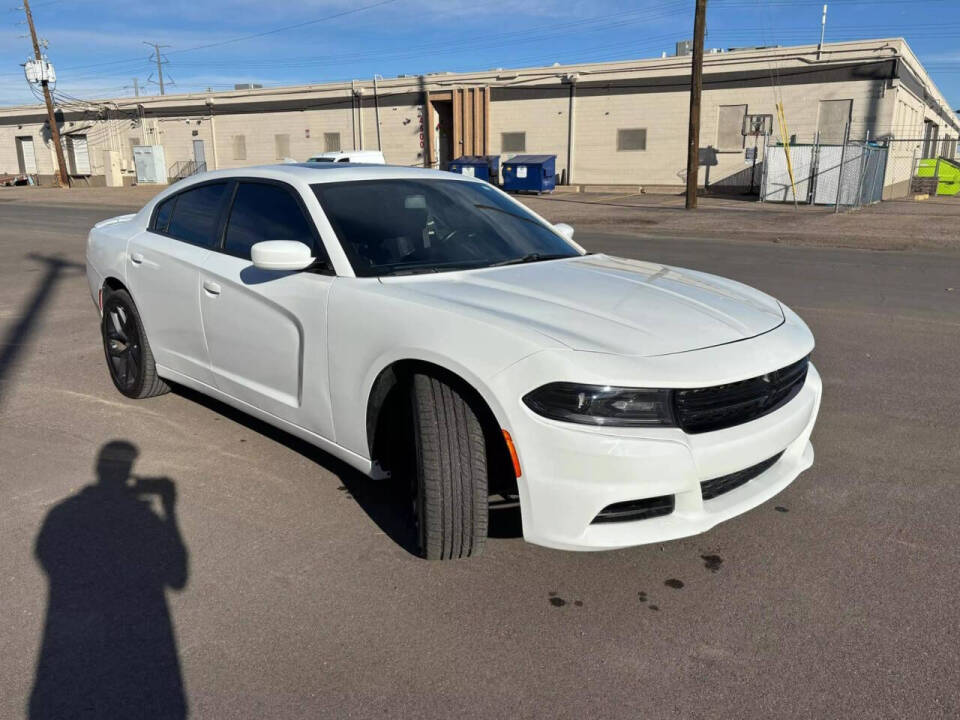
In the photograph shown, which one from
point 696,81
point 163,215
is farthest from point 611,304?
point 696,81

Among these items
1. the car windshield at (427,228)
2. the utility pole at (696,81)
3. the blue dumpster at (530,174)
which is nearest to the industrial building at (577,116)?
the blue dumpster at (530,174)

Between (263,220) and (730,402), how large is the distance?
249cm

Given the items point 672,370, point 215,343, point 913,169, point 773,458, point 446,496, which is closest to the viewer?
point 672,370

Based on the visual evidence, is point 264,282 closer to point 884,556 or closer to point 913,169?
point 884,556

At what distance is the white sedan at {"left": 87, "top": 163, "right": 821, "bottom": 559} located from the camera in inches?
104

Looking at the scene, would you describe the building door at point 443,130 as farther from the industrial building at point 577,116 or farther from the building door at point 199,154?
the building door at point 199,154

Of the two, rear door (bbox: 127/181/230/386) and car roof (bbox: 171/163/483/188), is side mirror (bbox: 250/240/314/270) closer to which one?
car roof (bbox: 171/163/483/188)

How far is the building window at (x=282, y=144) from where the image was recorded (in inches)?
1693

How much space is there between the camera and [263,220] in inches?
157

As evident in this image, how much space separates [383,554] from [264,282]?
1.43m

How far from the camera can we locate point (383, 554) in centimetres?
320

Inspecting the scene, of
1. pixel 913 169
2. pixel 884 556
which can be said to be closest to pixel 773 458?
pixel 884 556

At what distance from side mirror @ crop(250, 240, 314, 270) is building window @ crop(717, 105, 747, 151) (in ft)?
105

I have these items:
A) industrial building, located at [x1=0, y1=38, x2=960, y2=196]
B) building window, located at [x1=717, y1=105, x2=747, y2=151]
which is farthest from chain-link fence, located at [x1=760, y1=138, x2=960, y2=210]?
building window, located at [x1=717, y1=105, x2=747, y2=151]
